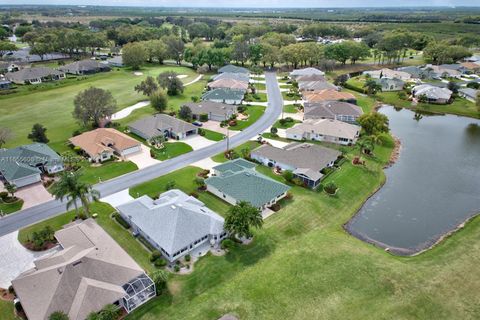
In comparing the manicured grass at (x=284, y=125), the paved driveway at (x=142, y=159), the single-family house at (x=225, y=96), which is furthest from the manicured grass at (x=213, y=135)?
the single-family house at (x=225, y=96)

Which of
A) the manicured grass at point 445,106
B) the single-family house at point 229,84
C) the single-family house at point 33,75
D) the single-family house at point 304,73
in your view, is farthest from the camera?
the single-family house at point 304,73

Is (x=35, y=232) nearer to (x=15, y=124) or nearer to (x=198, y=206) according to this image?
(x=198, y=206)

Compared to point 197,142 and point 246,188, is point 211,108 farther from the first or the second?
point 246,188

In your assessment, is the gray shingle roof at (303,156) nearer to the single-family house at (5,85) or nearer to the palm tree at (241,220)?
the palm tree at (241,220)

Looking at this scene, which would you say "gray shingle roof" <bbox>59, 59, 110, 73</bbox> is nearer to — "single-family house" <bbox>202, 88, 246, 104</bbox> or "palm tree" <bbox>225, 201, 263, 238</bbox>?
A: "single-family house" <bbox>202, 88, 246, 104</bbox>

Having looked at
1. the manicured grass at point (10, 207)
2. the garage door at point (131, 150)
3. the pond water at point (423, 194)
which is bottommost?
the pond water at point (423, 194)

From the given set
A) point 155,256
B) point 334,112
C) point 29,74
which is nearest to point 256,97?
point 334,112

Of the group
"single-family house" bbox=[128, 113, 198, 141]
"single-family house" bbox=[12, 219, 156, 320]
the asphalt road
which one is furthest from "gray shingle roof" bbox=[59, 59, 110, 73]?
"single-family house" bbox=[12, 219, 156, 320]
